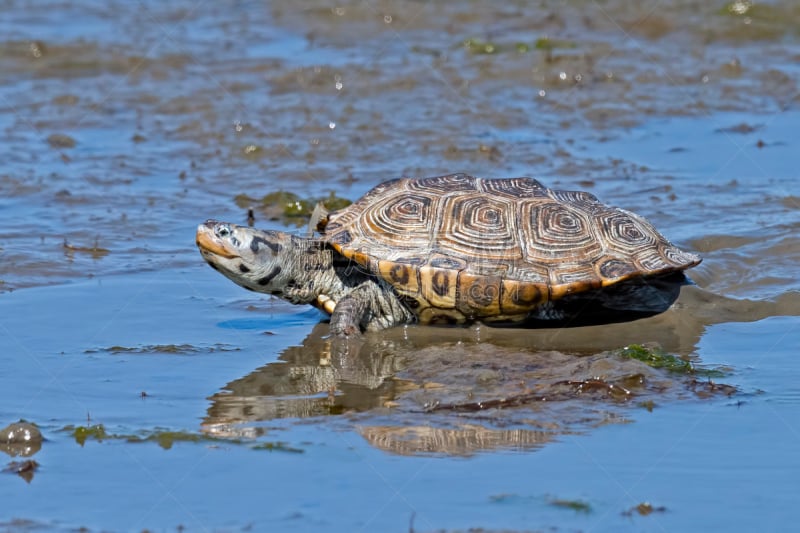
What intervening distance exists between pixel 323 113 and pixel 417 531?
10401 mm

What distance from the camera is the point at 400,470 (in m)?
5.74

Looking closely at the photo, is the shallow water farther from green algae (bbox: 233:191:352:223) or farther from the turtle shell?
the turtle shell

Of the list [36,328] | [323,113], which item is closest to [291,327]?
[36,328]

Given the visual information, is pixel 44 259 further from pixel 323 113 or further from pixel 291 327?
pixel 323 113

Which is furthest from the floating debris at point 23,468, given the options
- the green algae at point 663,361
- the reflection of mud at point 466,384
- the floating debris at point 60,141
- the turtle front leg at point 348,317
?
the floating debris at point 60,141

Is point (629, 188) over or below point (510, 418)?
over

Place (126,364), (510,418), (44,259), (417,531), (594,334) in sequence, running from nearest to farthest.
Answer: (417,531), (510,418), (126,364), (594,334), (44,259)

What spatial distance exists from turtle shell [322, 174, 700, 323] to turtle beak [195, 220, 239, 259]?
734 millimetres

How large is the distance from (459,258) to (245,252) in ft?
4.96

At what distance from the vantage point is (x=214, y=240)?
8.39 m

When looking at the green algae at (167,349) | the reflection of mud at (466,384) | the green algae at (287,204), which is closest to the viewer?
the reflection of mud at (466,384)

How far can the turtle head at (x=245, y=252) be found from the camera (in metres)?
8.41

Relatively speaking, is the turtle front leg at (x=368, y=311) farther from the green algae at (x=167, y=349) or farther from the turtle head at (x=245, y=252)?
the green algae at (x=167, y=349)

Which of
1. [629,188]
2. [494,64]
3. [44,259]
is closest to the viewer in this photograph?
[44,259]
